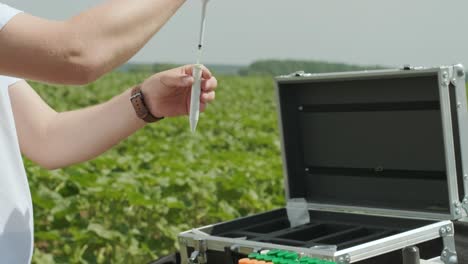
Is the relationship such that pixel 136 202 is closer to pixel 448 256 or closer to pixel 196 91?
pixel 448 256

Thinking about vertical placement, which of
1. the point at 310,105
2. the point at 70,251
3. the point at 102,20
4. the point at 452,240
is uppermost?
the point at 102,20

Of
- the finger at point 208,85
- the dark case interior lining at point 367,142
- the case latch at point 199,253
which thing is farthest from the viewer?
the dark case interior lining at point 367,142

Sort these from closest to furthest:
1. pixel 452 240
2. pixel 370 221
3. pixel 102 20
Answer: pixel 102 20 → pixel 452 240 → pixel 370 221

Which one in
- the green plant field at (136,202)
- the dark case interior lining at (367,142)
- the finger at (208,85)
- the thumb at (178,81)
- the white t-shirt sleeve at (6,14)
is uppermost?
the white t-shirt sleeve at (6,14)

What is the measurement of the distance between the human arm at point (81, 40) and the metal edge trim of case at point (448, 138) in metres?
1.19

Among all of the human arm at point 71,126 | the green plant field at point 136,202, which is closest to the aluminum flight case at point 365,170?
the human arm at point 71,126

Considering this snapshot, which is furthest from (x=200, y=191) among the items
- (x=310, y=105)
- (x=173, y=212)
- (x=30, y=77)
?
(x=30, y=77)

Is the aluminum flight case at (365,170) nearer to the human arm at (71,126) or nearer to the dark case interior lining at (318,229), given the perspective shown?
the dark case interior lining at (318,229)

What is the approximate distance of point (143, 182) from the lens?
732 centimetres

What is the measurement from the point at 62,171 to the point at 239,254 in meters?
5.45

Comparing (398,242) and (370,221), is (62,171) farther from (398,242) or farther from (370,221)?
(398,242)

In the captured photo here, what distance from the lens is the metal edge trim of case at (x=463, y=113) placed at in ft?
9.14

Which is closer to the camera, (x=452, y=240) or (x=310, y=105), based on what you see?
(x=452, y=240)

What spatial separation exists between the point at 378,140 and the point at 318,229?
16.5 inches
